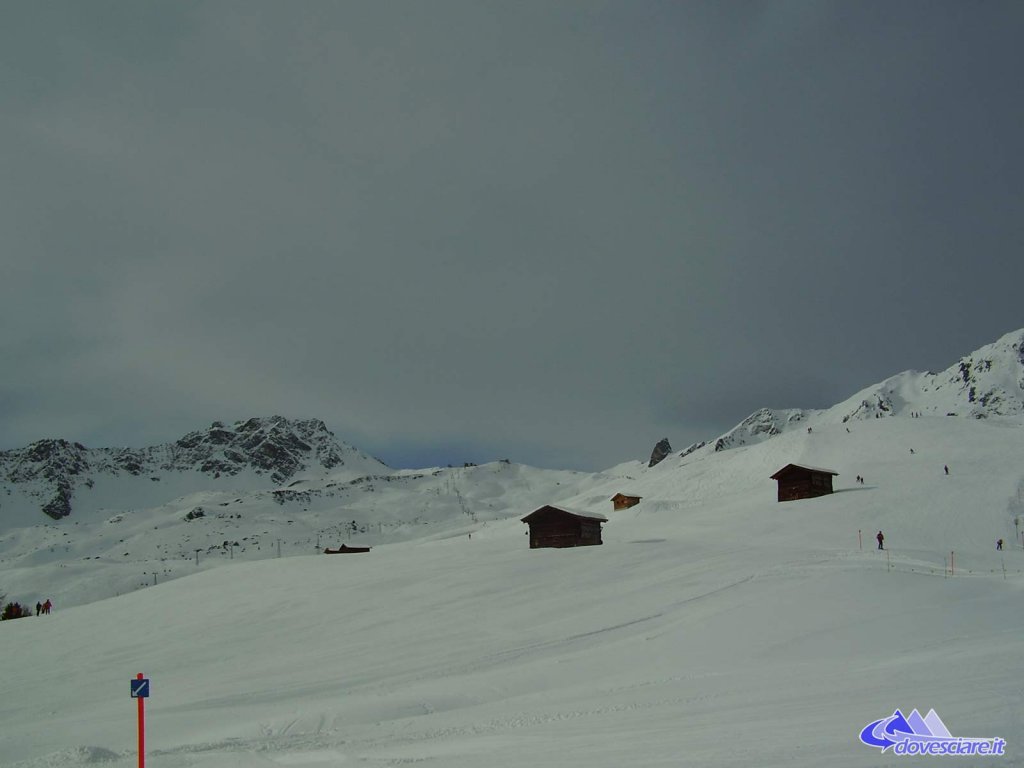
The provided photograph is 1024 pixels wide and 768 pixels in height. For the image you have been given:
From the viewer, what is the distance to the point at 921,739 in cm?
989

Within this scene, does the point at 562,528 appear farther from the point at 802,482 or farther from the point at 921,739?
the point at 921,739

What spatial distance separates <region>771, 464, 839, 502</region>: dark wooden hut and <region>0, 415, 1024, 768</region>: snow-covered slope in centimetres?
728

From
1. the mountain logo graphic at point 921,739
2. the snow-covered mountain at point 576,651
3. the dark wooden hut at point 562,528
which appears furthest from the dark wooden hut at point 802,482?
the mountain logo graphic at point 921,739

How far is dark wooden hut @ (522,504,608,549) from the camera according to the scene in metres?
49.0

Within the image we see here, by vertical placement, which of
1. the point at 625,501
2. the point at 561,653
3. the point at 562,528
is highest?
the point at 625,501

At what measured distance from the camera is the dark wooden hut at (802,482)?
61000mm

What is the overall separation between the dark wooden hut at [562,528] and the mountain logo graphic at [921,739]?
3785cm

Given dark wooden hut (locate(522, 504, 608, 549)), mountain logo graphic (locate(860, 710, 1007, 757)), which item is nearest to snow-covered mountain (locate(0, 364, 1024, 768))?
mountain logo graphic (locate(860, 710, 1007, 757))

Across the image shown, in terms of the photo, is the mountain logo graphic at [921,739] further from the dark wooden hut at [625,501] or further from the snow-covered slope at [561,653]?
the dark wooden hut at [625,501]

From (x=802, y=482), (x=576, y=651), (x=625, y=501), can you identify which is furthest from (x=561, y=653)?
(x=625, y=501)

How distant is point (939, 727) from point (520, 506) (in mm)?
180286

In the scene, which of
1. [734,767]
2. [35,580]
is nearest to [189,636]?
[734,767]

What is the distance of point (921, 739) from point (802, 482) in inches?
2139

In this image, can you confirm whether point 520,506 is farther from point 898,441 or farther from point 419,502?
point 898,441
